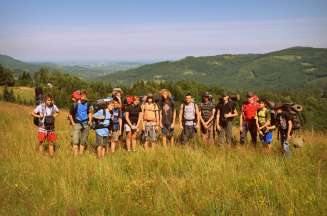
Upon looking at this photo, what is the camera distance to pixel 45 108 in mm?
8398

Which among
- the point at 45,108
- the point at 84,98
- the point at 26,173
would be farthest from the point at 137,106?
the point at 26,173

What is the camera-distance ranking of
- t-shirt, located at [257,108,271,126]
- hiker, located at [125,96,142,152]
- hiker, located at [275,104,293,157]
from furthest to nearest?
hiker, located at [125,96,142,152]
t-shirt, located at [257,108,271,126]
hiker, located at [275,104,293,157]

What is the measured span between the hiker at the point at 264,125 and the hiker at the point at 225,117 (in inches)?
27.9

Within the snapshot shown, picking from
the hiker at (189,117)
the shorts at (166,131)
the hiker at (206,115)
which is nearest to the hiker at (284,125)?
the hiker at (206,115)

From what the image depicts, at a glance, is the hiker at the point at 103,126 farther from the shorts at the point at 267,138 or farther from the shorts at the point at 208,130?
the shorts at the point at 267,138

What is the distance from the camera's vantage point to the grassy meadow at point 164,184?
4645 mm

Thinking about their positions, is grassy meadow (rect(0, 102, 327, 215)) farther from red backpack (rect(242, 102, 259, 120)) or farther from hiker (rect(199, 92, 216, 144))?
hiker (rect(199, 92, 216, 144))

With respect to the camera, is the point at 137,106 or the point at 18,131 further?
the point at 18,131

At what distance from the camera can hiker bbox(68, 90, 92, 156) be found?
8.42 m

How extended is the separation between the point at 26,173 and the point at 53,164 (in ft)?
1.95


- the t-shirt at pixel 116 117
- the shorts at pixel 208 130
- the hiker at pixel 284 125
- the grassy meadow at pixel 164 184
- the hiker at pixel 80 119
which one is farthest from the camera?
the shorts at pixel 208 130

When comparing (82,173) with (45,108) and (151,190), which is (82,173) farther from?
(45,108)

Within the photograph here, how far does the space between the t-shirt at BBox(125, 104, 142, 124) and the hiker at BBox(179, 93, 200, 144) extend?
1229 mm

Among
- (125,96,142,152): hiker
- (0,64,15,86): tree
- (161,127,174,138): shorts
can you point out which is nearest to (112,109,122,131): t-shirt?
(125,96,142,152): hiker
